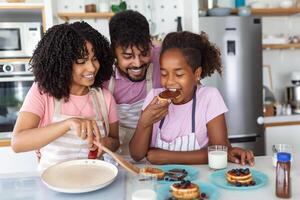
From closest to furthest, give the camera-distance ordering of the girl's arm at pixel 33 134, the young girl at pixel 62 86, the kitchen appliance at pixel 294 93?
the girl's arm at pixel 33 134 → the young girl at pixel 62 86 → the kitchen appliance at pixel 294 93

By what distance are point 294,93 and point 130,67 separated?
2105 mm

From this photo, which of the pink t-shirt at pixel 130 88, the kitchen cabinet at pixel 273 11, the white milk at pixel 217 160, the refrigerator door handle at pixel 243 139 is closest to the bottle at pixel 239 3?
the kitchen cabinet at pixel 273 11

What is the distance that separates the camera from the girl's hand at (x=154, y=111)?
4.17 ft

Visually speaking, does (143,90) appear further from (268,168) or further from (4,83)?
(4,83)

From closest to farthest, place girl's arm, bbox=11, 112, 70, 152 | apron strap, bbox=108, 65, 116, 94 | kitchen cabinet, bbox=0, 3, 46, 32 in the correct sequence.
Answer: girl's arm, bbox=11, 112, 70, 152 → apron strap, bbox=108, 65, 116, 94 → kitchen cabinet, bbox=0, 3, 46, 32

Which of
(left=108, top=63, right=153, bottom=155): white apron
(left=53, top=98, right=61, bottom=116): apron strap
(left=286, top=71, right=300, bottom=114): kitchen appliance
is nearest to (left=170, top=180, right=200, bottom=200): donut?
(left=53, top=98, right=61, bottom=116): apron strap

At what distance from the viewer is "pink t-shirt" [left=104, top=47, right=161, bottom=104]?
160 cm

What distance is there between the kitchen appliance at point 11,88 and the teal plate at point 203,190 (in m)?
1.79

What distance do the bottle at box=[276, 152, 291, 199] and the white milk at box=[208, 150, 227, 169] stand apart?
26 centimetres

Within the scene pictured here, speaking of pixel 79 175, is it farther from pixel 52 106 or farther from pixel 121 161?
pixel 52 106

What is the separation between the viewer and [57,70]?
4.06ft

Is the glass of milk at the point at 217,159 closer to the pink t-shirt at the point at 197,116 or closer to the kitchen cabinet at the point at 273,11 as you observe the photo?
the pink t-shirt at the point at 197,116

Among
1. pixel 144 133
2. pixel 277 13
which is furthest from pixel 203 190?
pixel 277 13

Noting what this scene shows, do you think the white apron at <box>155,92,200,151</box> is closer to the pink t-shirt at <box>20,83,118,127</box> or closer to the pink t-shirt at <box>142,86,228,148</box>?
the pink t-shirt at <box>142,86,228,148</box>
